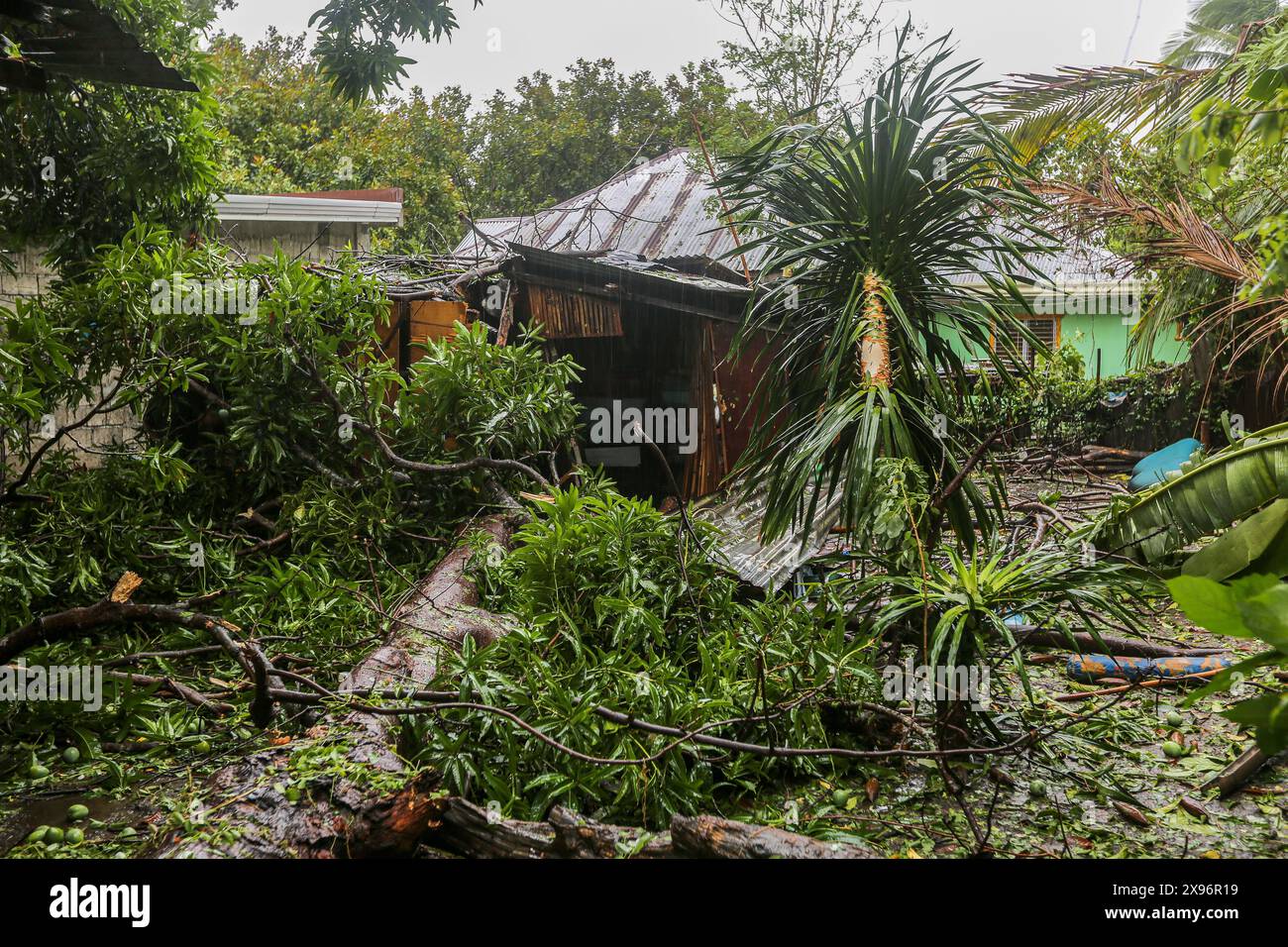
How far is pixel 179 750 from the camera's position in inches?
151

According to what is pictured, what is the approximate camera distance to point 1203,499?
3172 mm

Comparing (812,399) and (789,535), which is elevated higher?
(812,399)

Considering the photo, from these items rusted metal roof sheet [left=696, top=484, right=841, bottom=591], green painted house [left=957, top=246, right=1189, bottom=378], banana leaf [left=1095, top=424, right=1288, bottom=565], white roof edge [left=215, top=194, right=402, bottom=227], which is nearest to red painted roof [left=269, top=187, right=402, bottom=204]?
white roof edge [left=215, top=194, right=402, bottom=227]

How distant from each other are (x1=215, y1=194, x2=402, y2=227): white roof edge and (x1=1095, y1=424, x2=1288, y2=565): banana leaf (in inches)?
270

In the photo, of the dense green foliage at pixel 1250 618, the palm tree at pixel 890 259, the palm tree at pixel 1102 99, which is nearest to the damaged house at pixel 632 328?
the palm tree at pixel 1102 99

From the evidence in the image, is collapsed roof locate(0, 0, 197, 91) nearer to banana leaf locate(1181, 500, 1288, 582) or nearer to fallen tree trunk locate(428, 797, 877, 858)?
fallen tree trunk locate(428, 797, 877, 858)

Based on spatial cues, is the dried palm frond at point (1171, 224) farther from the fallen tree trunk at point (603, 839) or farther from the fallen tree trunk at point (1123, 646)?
the fallen tree trunk at point (603, 839)

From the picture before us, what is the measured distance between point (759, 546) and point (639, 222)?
5646 mm

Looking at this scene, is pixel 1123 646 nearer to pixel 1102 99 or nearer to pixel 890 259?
pixel 890 259

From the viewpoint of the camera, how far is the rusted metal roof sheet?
480 cm

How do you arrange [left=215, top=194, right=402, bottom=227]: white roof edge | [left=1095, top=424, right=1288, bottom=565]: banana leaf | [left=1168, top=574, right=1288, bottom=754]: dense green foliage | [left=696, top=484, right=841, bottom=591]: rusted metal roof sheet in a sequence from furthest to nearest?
1. [left=215, top=194, right=402, bottom=227]: white roof edge
2. [left=696, top=484, right=841, bottom=591]: rusted metal roof sheet
3. [left=1095, top=424, right=1288, bottom=565]: banana leaf
4. [left=1168, top=574, right=1288, bottom=754]: dense green foliage

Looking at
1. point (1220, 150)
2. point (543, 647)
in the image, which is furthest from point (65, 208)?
point (1220, 150)
